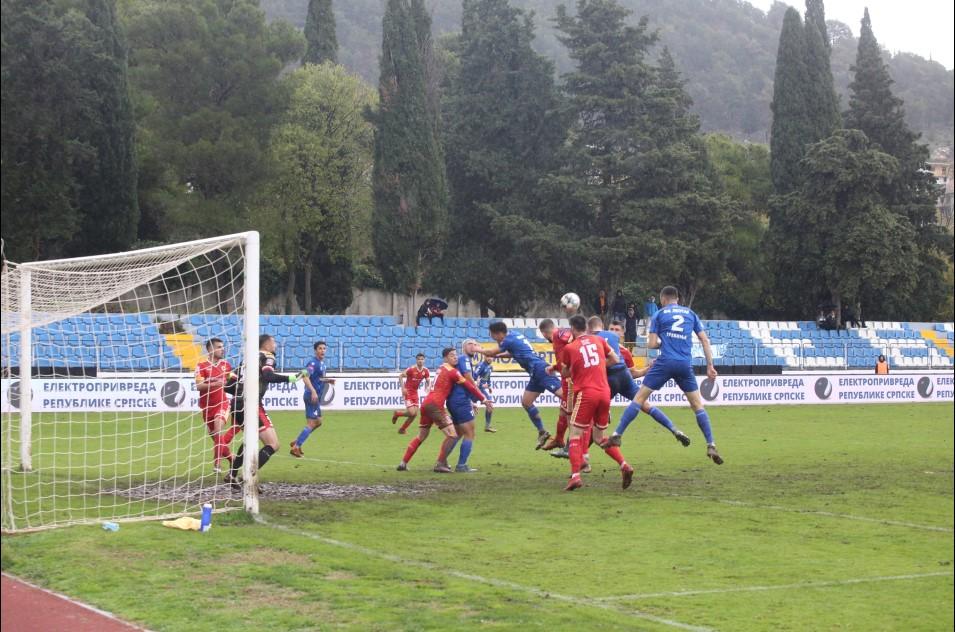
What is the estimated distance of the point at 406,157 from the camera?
56.5m

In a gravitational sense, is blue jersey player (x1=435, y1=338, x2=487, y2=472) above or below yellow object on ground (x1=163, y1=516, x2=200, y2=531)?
above

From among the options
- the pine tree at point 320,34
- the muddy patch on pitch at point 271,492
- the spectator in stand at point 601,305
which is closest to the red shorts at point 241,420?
the muddy patch on pitch at point 271,492

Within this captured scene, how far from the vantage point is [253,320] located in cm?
1215

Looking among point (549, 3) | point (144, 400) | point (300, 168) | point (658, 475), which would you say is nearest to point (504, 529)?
point (658, 475)

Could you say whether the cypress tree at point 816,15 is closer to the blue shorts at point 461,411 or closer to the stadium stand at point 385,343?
the stadium stand at point 385,343

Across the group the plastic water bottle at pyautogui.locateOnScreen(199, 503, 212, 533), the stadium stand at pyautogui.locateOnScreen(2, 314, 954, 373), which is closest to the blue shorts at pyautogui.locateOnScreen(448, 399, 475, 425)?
the plastic water bottle at pyautogui.locateOnScreen(199, 503, 212, 533)

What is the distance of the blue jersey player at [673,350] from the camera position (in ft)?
49.1

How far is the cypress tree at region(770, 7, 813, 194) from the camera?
61.1 meters

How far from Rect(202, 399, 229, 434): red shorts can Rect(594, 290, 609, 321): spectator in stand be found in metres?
39.5

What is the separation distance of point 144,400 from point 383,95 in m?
30.8

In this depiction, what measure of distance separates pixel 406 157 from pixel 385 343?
1958 cm

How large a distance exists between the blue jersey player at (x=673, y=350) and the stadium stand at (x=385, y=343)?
1143 centimetres

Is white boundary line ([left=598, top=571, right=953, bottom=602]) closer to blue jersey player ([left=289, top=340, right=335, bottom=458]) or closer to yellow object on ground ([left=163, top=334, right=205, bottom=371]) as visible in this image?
blue jersey player ([left=289, top=340, right=335, bottom=458])

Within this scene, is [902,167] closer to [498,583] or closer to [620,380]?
[620,380]
